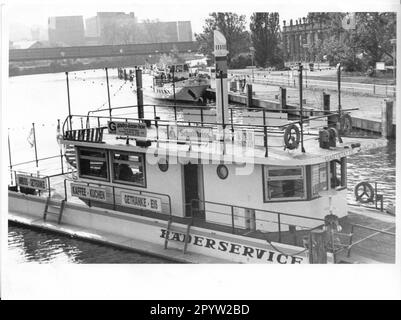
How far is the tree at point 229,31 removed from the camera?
1266 centimetres

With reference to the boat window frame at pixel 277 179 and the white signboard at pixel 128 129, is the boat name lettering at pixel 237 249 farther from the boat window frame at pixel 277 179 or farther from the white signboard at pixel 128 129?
the white signboard at pixel 128 129

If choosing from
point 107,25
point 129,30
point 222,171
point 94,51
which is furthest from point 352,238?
point 94,51

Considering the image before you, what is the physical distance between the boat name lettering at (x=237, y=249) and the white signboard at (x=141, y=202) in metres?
0.44

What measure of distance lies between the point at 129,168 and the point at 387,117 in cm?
994

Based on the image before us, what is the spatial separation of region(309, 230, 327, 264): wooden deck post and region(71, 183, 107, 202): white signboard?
3908mm

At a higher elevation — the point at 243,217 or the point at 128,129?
the point at 128,129

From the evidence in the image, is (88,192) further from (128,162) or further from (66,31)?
(66,31)

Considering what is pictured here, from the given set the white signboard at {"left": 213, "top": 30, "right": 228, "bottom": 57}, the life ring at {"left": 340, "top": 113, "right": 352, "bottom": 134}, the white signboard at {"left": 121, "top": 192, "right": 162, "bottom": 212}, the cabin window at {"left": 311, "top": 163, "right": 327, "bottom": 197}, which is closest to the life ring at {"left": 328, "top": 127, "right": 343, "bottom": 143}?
the life ring at {"left": 340, "top": 113, "right": 352, "bottom": 134}

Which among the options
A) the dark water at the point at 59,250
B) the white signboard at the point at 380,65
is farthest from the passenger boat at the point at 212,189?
the white signboard at the point at 380,65

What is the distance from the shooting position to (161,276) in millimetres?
8242

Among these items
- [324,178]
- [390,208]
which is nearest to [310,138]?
[324,178]

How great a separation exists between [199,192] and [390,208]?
2884 mm

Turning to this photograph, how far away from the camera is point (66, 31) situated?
36.0 feet
